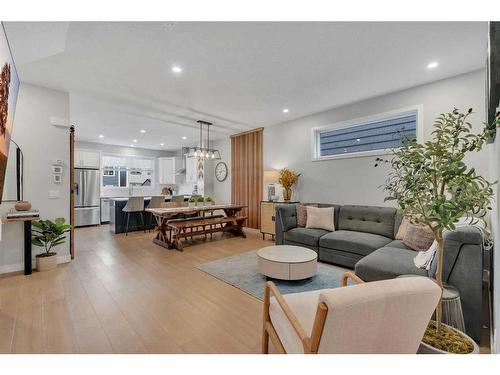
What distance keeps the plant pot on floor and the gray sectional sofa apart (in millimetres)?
3511

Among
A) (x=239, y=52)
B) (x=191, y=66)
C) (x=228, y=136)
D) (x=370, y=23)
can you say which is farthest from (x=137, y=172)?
(x=370, y=23)

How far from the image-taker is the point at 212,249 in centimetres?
453

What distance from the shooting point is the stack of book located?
3114 mm

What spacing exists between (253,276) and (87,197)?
21.2 feet

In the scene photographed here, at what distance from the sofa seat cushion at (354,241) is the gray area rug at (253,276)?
33 centimetres

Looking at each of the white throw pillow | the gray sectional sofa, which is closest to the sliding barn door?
the gray sectional sofa

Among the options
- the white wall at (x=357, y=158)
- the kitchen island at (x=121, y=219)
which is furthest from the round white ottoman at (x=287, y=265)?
the kitchen island at (x=121, y=219)

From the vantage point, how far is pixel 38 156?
3584 millimetres

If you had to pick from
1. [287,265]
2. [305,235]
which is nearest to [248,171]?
[305,235]

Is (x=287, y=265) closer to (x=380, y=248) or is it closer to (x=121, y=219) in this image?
(x=380, y=248)

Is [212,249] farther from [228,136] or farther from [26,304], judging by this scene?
[228,136]

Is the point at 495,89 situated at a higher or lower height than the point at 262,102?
lower

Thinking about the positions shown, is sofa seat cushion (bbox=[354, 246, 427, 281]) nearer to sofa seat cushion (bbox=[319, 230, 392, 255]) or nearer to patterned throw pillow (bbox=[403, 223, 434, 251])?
patterned throw pillow (bbox=[403, 223, 434, 251])

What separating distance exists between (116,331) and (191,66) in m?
2.92
